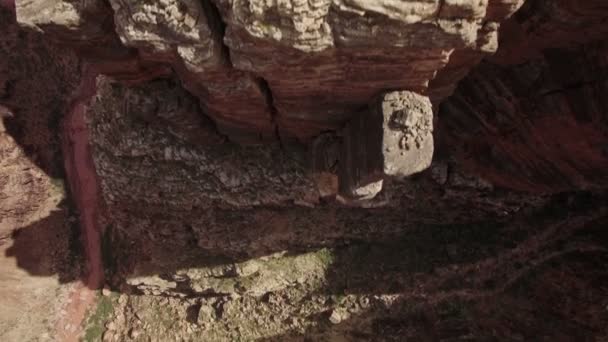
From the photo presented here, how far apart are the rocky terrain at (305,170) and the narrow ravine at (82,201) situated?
10 centimetres

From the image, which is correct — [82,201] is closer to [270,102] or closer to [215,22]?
[270,102]

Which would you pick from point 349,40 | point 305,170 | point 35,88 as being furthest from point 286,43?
point 35,88

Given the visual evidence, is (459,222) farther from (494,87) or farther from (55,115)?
(55,115)

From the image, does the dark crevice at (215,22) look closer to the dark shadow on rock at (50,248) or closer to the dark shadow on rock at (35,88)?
the dark shadow on rock at (35,88)

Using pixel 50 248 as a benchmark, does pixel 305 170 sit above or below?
above

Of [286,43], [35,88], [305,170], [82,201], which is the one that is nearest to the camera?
[286,43]

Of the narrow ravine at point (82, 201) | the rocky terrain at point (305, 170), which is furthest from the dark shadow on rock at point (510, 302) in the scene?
the narrow ravine at point (82, 201)

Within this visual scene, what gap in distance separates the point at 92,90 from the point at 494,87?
63.4ft

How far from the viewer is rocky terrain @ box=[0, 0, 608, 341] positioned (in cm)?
892

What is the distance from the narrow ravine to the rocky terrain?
0.10 meters

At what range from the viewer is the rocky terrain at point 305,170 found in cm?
892

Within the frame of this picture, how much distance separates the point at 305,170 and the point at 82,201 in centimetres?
1344

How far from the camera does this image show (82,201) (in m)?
22.1

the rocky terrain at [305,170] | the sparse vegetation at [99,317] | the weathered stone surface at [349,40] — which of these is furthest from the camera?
the sparse vegetation at [99,317]
